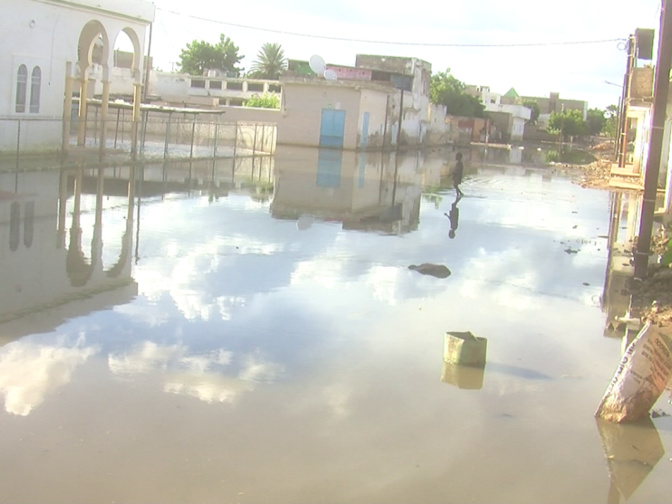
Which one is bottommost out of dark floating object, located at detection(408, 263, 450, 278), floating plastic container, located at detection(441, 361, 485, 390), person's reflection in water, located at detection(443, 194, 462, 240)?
floating plastic container, located at detection(441, 361, 485, 390)

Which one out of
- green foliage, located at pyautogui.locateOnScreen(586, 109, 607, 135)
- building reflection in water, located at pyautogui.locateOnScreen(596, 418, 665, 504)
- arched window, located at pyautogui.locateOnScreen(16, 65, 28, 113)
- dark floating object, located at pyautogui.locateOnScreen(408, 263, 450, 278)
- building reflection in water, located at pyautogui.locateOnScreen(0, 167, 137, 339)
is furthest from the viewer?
green foliage, located at pyautogui.locateOnScreen(586, 109, 607, 135)

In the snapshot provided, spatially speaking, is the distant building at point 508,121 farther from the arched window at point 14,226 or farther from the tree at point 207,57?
the arched window at point 14,226

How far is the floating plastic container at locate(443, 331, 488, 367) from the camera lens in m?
9.25

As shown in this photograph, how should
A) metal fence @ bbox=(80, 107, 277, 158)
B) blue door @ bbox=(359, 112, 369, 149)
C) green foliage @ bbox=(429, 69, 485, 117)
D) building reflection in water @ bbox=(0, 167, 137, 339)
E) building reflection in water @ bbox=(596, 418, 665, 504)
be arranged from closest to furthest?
building reflection in water @ bbox=(596, 418, 665, 504), building reflection in water @ bbox=(0, 167, 137, 339), metal fence @ bbox=(80, 107, 277, 158), blue door @ bbox=(359, 112, 369, 149), green foliage @ bbox=(429, 69, 485, 117)

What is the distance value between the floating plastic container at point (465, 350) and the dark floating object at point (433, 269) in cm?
494

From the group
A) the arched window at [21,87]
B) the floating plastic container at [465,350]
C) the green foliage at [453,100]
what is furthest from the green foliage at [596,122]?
the floating plastic container at [465,350]

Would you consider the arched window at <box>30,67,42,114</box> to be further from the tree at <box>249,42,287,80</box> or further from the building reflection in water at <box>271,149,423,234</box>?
the tree at <box>249,42,287,80</box>

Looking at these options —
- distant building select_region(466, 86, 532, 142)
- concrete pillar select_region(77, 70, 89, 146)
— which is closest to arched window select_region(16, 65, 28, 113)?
concrete pillar select_region(77, 70, 89, 146)

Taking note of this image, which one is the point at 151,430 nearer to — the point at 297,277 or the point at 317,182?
the point at 297,277

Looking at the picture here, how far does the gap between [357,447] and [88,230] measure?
34.1 feet

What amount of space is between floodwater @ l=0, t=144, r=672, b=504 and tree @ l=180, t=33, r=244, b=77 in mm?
91024

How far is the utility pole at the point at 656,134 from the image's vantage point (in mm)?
14625

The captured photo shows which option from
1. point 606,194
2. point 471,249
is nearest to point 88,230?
point 471,249

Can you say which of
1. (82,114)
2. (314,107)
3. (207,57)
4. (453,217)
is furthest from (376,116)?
(207,57)
